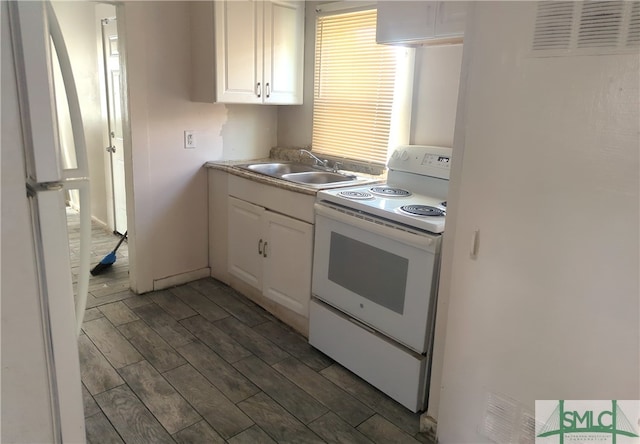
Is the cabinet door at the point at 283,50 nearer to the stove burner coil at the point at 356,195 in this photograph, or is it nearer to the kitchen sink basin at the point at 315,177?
the kitchen sink basin at the point at 315,177

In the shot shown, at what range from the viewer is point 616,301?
1.27 meters

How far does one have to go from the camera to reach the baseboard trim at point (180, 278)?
3277 mm

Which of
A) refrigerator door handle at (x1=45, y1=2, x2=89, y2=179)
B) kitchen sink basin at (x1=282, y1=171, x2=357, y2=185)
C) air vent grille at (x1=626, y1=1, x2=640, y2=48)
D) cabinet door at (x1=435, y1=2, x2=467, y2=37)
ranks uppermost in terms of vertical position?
cabinet door at (x1=435, y1=2, x2=467, y2=37)

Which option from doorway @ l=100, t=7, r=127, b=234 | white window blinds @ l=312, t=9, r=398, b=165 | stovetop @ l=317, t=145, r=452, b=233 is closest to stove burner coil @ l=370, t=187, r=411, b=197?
stovetop @ l=317, t=145, r=452, b=233

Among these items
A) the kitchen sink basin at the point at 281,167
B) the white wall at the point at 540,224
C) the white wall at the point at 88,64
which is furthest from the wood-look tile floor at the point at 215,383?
the white wall at the point at 88,64

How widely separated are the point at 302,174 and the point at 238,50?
36.1 inches

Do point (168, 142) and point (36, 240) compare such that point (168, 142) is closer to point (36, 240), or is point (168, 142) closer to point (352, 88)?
point (352, 88)

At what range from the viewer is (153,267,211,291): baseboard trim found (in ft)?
10.8

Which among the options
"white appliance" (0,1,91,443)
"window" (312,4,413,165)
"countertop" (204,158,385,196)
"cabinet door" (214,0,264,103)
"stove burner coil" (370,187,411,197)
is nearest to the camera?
"white appliance" (0,1,91,443)

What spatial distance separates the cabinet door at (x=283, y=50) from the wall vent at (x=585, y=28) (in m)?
2.14

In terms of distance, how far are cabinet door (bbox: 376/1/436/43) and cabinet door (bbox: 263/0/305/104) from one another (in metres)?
1.10

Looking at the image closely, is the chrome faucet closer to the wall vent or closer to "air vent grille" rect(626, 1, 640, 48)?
the wall vent

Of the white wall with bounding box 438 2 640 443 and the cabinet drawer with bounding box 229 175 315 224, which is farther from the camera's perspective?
the cabinet drawer with bounding box 229 175 315 224

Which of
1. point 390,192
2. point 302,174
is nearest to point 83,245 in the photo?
point 390,192
